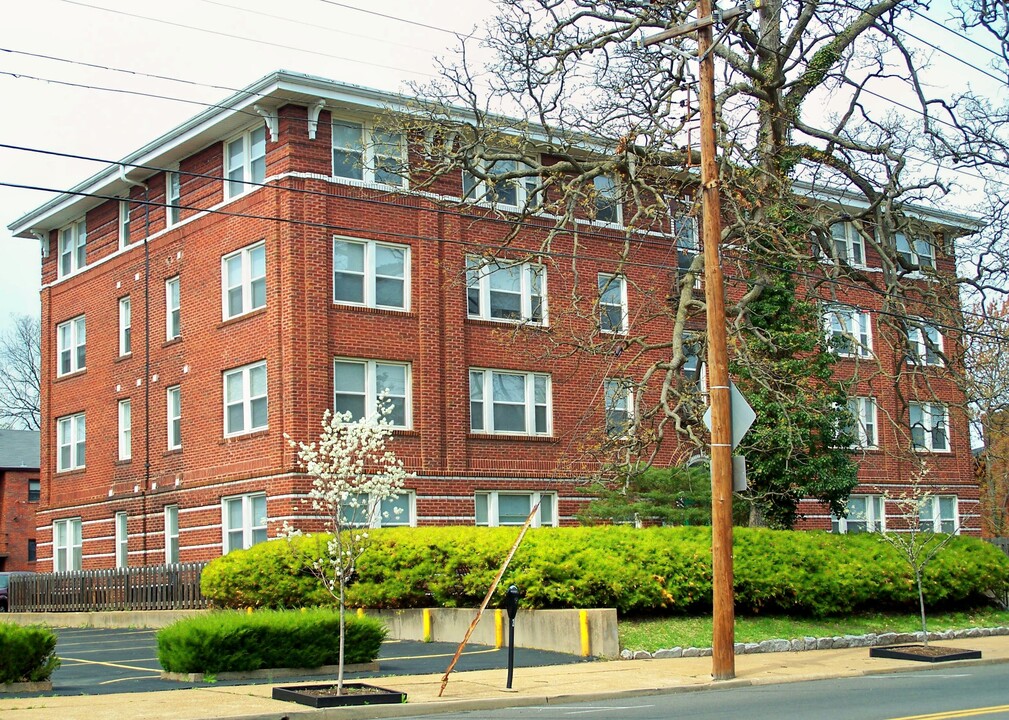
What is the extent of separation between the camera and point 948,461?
4488 cm

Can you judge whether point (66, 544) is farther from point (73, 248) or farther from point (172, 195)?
point (172, 195)

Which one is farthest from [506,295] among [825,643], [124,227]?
[825,643]

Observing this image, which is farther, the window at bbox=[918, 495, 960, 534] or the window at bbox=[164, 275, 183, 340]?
the window at bbox=[918, 495, 960, 534]

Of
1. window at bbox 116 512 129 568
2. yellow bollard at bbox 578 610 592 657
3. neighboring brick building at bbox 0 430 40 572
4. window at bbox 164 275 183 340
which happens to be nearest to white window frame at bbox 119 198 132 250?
window at bbox 164 275 183 340

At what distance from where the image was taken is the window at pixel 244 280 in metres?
31.8

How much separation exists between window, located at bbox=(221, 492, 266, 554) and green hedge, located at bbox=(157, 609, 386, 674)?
12.8m

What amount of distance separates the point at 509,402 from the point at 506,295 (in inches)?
117

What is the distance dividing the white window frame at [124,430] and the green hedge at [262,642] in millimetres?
20078

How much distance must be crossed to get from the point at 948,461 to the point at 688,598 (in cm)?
2629

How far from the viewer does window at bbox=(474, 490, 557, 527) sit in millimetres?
32938

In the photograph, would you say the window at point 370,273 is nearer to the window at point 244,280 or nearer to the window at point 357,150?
the window at point 357,150

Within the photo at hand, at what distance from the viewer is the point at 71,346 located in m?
40.5

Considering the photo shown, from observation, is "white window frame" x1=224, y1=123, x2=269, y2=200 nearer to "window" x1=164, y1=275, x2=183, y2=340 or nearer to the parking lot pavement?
"window" x1=164, y1=275, x2=183, y2=340

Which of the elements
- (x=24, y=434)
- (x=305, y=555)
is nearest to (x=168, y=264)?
(x=305, y=555)
